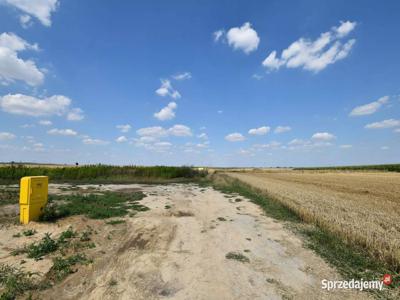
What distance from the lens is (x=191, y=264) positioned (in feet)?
16.1

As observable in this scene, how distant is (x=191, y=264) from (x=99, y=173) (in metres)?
29.1

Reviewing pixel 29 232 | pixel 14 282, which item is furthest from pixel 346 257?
pixel 29 232

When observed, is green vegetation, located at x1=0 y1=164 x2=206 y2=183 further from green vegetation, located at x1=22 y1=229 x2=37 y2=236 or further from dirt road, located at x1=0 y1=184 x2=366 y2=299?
dirt road, located at x1=0 y1=184 x2=366 y2=299

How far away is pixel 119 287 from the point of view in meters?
3.95

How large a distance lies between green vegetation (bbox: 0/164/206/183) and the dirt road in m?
22.9

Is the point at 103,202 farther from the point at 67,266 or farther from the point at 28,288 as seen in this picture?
the point at 28,288

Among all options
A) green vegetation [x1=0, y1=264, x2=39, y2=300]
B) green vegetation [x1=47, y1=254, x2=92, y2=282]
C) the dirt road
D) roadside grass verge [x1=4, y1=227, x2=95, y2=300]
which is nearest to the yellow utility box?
the dirt road

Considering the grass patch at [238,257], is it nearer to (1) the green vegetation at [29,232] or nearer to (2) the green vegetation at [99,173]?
(1) the green vegetation at [29,232]

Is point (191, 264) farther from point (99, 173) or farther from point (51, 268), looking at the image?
point (99, 173)

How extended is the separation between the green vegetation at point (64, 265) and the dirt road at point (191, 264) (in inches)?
6.2

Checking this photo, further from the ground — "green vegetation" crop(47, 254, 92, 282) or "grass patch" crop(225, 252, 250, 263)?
"green vegetation" crop(47, 254, 92, 282)

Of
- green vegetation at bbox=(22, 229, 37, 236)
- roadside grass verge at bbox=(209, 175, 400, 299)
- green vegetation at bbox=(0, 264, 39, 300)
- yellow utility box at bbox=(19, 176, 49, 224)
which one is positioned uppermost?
yellow utility box at bbox=(19, 176, 49, 224)

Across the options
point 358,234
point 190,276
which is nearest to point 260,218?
point 358,234

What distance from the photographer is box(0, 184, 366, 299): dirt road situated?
388 cm
